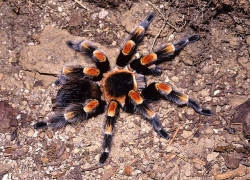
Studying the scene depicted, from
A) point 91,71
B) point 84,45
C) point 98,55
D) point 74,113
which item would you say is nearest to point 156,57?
point 98,55

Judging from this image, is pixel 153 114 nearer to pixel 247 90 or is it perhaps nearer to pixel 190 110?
pixel 190 110

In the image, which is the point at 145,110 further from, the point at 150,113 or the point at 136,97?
the point at 136,97

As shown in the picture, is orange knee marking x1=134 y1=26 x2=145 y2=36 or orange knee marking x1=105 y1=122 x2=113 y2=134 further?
orange knee marking x1=134 y1=26 x2=145 y2=36

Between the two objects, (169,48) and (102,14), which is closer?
(169,48)

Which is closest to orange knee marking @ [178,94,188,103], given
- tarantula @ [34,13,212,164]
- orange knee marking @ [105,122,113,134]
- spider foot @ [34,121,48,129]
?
tarantula @ [34,13,212,164]

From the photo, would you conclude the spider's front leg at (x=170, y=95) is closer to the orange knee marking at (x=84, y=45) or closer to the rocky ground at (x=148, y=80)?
the rocky ground at (x=148, y=80)

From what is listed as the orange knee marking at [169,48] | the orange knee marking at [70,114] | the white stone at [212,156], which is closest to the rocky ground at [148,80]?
the white stone at [212,156]

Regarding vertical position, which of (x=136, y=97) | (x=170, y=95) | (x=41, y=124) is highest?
(x=170, y=95)

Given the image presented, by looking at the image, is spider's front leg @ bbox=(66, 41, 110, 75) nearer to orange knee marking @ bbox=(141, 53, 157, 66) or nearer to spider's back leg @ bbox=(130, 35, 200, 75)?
spider's back leg @ bbox=(130, 35, 200, 75)

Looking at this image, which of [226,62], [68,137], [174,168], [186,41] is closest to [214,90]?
[226,62]
